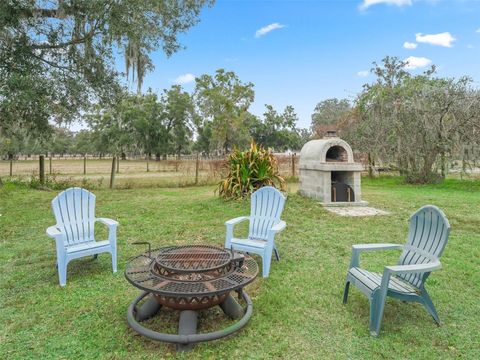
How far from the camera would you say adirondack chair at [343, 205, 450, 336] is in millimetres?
2377

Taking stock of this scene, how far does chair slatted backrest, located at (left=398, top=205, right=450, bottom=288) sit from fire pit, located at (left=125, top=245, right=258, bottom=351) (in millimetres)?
1289

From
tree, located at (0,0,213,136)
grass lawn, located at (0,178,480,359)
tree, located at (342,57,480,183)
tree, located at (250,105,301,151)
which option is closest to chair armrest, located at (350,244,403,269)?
grass lawn, located at (0,178,480,359)

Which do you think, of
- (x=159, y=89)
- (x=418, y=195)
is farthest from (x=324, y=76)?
(x=159, y=89)

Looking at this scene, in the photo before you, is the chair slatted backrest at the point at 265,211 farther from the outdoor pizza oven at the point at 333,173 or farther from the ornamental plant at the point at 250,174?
the outdoor pizza oven at the point at 333,173

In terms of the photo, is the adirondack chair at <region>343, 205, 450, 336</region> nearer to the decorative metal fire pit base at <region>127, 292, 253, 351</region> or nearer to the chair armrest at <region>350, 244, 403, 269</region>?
the chair armrest at <region>350, 244, 403, 269</region>

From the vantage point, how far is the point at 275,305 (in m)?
2.83

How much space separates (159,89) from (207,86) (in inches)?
248

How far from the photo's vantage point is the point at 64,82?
7.82m

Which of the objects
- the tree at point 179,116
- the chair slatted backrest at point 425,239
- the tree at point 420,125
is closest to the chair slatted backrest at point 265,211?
the chair slatted backrest at point 425,239

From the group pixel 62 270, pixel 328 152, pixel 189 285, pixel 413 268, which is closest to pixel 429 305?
pixel 413 268

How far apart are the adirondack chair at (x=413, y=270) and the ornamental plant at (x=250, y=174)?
466cm

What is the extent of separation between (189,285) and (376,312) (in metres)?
1.37

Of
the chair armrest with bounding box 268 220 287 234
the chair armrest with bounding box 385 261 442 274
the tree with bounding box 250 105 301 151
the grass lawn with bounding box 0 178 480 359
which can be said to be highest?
the tree with bounding box 250 105 301 151

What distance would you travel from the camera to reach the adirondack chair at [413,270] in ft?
7.80
